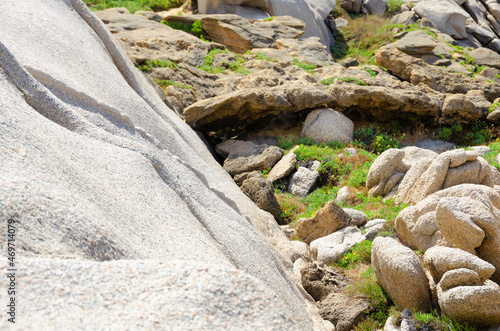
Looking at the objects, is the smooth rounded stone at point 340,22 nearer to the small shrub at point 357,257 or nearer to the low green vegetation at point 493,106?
A: the low green vegetation at point 493,106

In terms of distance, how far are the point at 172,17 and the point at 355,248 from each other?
15368mm

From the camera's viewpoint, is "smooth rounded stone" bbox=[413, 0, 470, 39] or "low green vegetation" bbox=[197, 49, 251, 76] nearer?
"low green vegetation" bbox=[197, 49, 251, 76]

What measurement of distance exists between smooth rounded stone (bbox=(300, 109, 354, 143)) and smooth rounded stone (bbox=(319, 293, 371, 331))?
7.50 metres

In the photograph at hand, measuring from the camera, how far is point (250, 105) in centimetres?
1284

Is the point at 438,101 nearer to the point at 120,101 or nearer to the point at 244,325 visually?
the point at 120,101

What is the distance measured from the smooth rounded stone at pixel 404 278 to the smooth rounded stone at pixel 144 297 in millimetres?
4134

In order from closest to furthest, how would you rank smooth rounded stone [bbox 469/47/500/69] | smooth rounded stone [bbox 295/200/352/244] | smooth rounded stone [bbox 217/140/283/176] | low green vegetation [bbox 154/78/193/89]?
1. smooth rounded stone [bbox 295/200/352/244]
2. smooth rounded stone [bbox 217/140/283/176]
3. low green vegetation [bbox 154/78/193/89]
4. smooth rounded stone [bbox 469/47/500/69]

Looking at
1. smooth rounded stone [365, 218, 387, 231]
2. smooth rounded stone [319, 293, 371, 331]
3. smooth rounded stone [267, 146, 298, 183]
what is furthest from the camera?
smooth rounded stone [267, 146, 298, 183]

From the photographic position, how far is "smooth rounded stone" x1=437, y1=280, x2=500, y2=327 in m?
5.03

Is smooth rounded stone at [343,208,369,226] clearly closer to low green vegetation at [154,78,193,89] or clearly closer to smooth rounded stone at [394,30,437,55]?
low green vegetation at [154,78,193,89]

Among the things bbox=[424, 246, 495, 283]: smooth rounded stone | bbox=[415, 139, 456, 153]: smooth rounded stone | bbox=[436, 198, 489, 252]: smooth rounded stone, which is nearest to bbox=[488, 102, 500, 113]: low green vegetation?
bbox=[415, 139, 456, 153]: smooth rounded stone

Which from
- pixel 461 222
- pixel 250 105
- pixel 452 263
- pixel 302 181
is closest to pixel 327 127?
pixel 250 105

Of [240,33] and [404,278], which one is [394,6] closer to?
[240,33]

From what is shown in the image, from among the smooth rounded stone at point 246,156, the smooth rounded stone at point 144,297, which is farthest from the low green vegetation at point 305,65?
the smooth rounded stone at point 144,297
